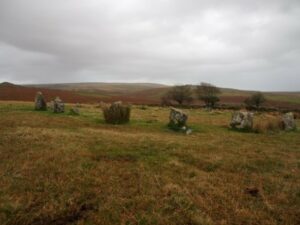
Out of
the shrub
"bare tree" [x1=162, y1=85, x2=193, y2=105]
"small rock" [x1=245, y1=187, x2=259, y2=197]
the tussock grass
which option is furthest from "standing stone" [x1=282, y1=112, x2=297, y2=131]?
"bare tree" [x1=162, y1=85, x2=193, y2=105]

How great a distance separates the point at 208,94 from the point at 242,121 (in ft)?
157

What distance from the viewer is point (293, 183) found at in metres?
7.79

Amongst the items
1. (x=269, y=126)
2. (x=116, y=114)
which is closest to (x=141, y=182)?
(x=116, y=114)

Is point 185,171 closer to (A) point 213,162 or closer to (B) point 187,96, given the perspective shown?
(A) point 213,162

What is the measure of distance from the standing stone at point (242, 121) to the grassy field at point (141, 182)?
614cm

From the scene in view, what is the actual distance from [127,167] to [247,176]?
3621 millimetres

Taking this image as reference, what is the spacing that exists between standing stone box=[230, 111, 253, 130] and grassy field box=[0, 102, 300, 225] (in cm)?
614

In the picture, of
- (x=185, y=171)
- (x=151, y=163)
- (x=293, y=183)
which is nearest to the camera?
(x=293, y=183)

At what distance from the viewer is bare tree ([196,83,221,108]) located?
6444 cm

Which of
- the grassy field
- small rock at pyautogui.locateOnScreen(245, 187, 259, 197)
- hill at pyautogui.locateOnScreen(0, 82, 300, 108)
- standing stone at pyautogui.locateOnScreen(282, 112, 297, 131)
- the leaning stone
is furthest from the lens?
hill at pyautogui.locateOnScreen(0, 82, 300, 108)

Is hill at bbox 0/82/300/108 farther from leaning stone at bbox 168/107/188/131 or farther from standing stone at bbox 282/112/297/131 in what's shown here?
standing stone at bbox 282/112/297/131

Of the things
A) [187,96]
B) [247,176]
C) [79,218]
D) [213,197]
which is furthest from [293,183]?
[187,96]

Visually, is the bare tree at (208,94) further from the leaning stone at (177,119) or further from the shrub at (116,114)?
the leaning stone at (177,119)

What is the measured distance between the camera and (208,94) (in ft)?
215
